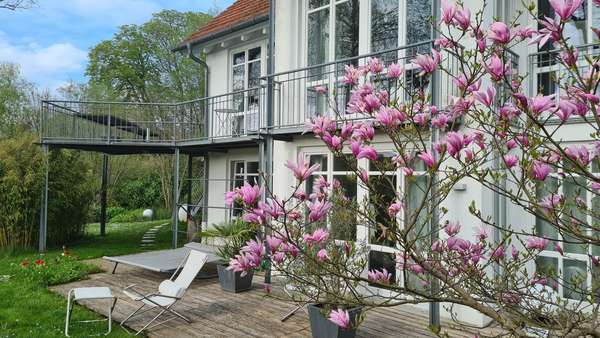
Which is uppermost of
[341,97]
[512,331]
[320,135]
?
[341,97]

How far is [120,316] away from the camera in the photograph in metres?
6.22

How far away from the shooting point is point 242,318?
6.16 metres

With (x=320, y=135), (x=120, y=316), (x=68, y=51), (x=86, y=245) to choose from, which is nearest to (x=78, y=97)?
(x=68, y=51)

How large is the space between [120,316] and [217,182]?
22.8ft

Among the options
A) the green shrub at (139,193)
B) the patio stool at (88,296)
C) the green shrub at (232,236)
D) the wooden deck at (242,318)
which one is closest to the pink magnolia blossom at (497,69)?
the wooden deck at (242,318)

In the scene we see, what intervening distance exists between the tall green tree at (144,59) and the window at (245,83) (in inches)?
780

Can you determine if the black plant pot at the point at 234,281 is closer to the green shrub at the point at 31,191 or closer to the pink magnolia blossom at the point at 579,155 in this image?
the pink magnolia blossom at the point at 579,155

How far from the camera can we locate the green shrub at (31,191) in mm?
11188

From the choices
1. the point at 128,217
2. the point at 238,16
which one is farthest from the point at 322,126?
the point at 128,217

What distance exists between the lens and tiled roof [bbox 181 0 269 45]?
11346 millimetres

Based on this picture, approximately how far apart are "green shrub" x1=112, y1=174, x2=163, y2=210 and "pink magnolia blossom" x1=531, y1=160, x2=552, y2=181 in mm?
23962

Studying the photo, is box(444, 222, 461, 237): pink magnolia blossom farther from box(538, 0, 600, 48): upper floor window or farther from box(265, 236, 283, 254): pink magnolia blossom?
box(538, 0, 600, 48): upper floor window

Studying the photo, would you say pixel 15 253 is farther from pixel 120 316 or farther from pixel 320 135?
pixel 320 135

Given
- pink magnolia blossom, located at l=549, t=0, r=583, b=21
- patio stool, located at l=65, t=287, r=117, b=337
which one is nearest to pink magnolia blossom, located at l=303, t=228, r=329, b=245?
pink magnolia blossom, located at l=549, t=0, r=583, b=21
